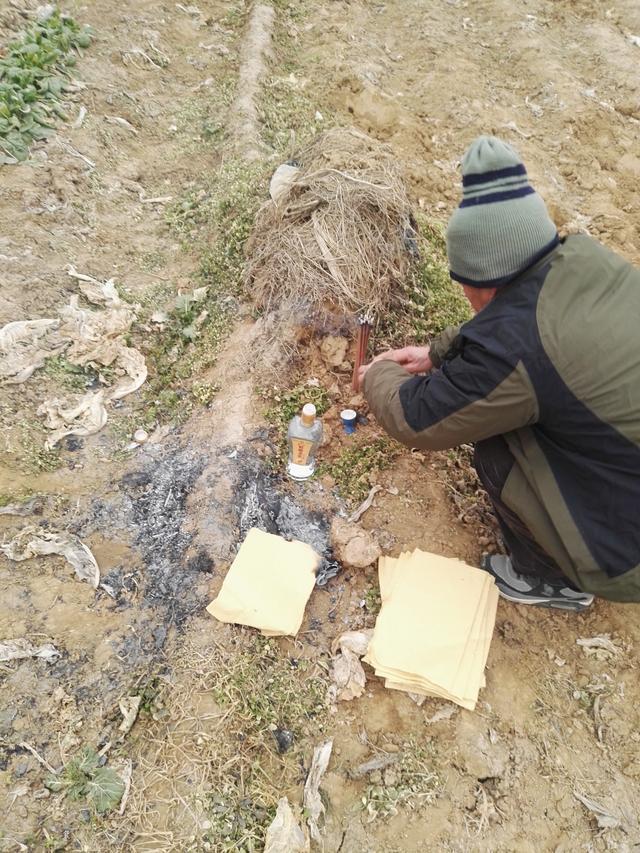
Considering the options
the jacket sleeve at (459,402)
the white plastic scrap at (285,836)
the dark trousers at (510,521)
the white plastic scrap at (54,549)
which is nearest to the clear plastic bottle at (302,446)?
the jacket sleeve at (459,402)

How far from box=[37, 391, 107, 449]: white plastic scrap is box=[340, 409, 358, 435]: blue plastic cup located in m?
1.40

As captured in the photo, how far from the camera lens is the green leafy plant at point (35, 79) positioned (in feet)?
14.5

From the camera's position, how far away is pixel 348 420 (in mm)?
2910

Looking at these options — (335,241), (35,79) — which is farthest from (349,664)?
(35,79)

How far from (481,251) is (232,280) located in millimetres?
2183

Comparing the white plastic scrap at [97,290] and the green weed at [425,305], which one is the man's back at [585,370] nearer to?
the green weed at [425,305]

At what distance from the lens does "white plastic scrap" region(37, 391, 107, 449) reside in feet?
9.91

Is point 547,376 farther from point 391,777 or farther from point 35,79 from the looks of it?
point 35,79

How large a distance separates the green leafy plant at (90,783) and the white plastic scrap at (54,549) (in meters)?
0.71

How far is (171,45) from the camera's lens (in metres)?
6.28

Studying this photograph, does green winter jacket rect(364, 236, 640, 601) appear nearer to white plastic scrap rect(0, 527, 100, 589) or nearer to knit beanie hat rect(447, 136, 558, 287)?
knit beanie hat rect(447, 136, 558, 287)

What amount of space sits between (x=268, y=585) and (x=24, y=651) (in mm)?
1026

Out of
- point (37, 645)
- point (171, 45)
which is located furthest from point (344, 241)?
point (171, 45)

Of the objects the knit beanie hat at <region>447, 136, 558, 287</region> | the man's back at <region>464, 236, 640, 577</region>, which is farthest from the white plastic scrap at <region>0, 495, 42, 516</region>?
the knit beanie hat at <region>447, 136, 558, 287</region>
